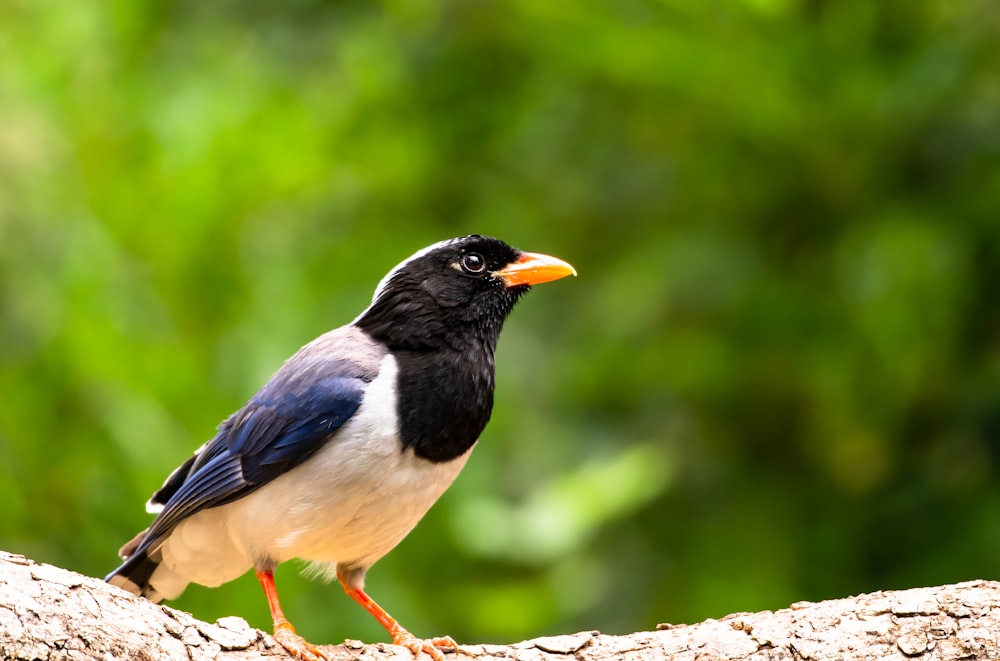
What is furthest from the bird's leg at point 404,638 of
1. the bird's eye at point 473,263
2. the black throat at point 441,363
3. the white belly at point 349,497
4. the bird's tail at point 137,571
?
the bird's eye at point 473,263

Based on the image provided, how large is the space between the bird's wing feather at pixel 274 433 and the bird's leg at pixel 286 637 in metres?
0.34

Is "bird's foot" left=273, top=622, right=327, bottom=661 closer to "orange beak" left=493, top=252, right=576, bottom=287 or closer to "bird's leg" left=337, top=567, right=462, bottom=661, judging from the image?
"bird's leg" left=337, top=567, right=462, bottom=661

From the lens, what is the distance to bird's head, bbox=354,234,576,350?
16.9 ft

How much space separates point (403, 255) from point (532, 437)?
119 centimetres

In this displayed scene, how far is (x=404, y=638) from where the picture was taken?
4832 mm

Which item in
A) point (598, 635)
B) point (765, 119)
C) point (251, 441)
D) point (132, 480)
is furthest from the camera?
point (765, 119)

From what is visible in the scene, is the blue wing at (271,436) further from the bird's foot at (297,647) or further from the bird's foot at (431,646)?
the bird's foot at (431,646)

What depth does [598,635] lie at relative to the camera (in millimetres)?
4402

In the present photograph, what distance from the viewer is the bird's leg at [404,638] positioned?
179 inches

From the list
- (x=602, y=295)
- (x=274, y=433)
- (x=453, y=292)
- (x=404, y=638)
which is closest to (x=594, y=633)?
(x=404, y=638)

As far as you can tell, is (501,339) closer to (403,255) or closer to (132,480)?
(403,255)

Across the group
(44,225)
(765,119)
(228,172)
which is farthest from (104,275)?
(765,119)

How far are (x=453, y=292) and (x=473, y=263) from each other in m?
0.18

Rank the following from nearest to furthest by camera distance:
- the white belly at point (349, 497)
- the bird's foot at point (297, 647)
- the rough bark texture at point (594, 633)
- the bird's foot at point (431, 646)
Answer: the rough bark texture at point (594, 633) → the bird's foot at point (297, 647) → the bird's foot at point (431, 646) → the white belly at point (349, 497)
